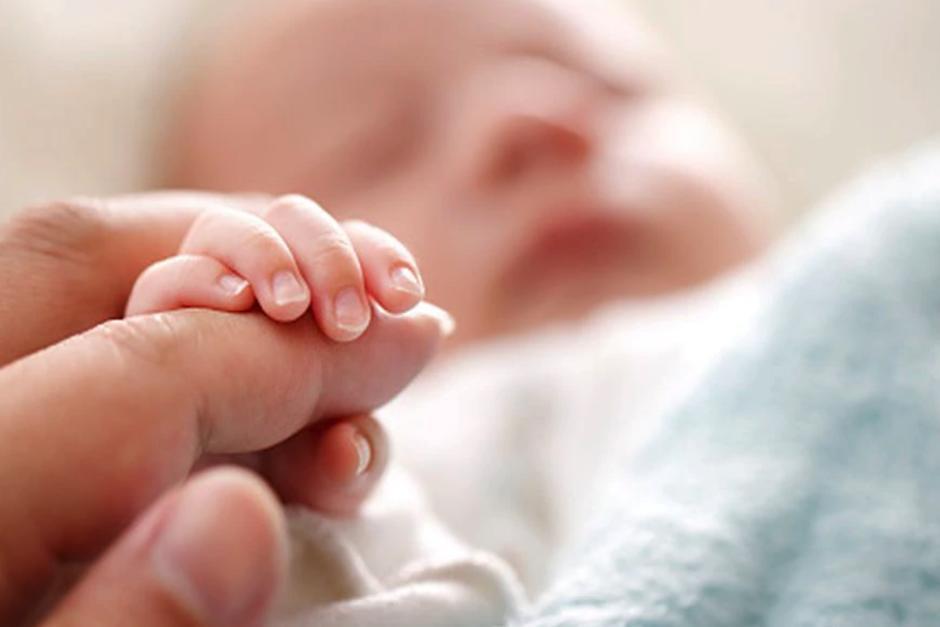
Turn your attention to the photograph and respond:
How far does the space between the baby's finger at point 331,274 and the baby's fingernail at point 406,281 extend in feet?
0.05

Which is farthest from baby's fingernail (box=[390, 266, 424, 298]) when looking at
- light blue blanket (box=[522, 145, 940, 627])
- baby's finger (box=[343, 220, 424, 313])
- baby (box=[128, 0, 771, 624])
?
baby (box=[128, 0, 771, 624])

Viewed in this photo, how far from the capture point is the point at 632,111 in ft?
3.89

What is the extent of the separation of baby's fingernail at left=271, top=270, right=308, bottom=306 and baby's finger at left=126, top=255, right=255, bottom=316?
0.01 metres

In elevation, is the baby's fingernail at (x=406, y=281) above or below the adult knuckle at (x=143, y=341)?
above

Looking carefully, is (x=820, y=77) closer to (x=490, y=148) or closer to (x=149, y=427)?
(x=490, y=148)

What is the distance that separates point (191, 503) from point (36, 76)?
3.24 ft

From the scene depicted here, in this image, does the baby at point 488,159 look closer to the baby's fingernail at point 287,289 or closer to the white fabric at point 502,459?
the white fabric at point 502,459

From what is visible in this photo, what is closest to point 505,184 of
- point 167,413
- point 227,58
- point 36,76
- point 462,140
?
point 462,140

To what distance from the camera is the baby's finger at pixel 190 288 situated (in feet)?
1.32

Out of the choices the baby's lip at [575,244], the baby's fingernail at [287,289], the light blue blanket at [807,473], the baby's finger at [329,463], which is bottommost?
the baby's finger at [329,463]

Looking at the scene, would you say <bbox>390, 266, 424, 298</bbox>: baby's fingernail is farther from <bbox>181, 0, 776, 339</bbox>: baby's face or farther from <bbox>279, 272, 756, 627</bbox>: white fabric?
<bbox>181, 0, 776, 339</bbox>: baby's face

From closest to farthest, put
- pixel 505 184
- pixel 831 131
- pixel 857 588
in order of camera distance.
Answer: pixel 857 588, pixel 505 184, pixel 831 131

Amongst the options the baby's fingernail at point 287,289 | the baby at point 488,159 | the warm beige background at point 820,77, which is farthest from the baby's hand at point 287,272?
the warm beige background at point 820,77

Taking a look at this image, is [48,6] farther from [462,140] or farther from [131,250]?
[131,250]
